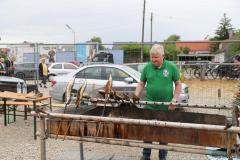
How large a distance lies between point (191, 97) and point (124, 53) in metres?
2.98

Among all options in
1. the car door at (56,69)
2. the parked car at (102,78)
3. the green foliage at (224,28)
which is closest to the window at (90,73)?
the parked car at (102,78)

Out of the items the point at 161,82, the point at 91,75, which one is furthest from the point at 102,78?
the point at 161,82

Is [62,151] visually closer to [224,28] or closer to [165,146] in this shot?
[165,146]

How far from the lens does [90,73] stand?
11.9m

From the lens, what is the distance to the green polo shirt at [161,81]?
5.11m

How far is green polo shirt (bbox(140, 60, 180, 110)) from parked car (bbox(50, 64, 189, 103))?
5.36 metres

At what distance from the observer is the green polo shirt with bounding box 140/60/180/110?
201 inches

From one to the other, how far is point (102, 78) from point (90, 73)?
0.45 metres

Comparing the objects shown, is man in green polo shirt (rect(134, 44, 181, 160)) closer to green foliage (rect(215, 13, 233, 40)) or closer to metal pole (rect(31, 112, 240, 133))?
metal pole (rect(31, 112, 240, 133))

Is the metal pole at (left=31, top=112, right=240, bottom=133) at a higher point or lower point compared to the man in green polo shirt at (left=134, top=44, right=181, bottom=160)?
lower

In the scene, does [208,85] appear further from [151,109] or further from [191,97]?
[151,109]

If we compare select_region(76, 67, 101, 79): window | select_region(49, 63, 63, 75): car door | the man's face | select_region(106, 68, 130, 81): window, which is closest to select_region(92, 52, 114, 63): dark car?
select_region(76, 67, 101, 79): window

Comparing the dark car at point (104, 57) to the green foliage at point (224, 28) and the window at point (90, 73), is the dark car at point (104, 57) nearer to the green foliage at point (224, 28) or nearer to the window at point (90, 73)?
the window at point (90, 73)

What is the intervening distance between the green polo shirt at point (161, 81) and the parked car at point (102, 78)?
536 centimetres
